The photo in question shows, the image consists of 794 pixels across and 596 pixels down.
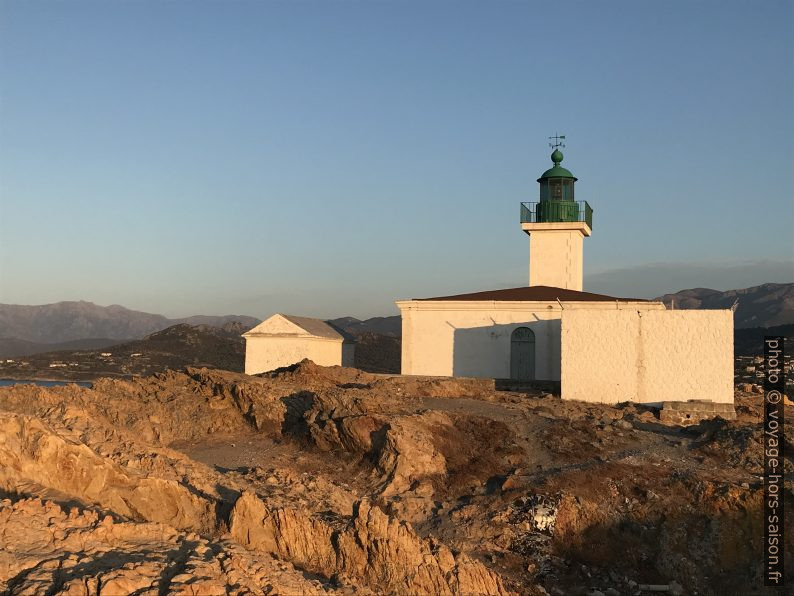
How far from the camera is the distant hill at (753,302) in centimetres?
9569

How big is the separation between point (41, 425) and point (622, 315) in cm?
1399

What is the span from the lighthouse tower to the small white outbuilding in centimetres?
851

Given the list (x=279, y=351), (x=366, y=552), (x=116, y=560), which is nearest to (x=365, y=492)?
(x=366, y=552)

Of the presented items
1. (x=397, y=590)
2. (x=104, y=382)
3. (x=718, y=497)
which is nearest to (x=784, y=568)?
(x=718, y=497)

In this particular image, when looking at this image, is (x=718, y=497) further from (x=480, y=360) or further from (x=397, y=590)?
(x=480, y=360)

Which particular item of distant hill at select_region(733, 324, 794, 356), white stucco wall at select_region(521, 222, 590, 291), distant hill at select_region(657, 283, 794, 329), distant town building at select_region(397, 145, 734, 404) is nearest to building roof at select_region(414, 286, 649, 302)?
distant town building at select_region(397, 145, 734, 404)

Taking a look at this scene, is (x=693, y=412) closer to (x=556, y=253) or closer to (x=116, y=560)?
(x=556, y=253)

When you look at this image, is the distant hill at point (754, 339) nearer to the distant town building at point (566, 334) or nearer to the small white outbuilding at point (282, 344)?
the distant town building at point (566, 334)

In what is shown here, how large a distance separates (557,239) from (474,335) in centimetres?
725

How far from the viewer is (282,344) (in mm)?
25688

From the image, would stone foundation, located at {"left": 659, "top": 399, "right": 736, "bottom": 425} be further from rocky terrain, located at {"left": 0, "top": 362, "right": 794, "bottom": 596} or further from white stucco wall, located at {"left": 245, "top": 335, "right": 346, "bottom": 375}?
white stucco wall, located at {"left": 245, "top": 335, "right": 346, "bottom": 375}

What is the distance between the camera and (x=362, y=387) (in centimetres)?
2030

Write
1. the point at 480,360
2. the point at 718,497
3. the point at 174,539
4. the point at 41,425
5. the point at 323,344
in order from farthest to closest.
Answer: the point at 323,344 → the point at 480,360 → the point at 718,497 → the point at 41,425 → the point at 174,539

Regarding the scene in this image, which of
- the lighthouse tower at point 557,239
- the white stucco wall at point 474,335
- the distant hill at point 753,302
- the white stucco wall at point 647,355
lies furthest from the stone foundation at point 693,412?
the distant hill at point 753,302
